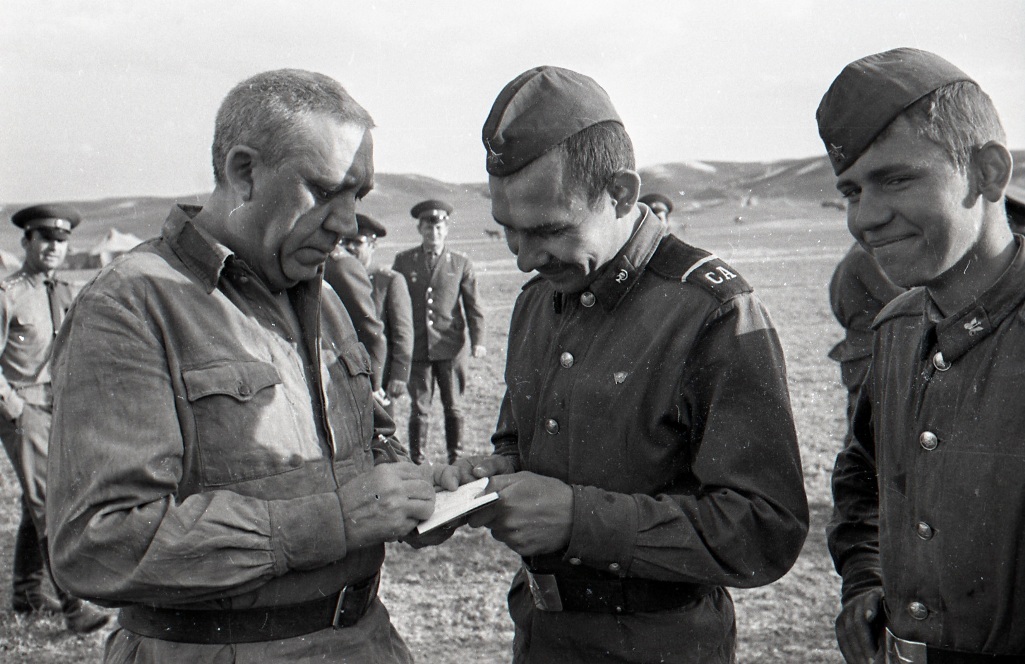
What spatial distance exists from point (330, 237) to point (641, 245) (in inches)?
31.9

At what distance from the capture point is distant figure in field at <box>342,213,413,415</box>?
25.7ft

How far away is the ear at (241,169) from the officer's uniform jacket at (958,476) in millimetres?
1582

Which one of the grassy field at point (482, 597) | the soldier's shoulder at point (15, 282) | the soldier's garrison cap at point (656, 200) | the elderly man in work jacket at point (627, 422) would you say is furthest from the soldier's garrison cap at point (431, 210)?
the elderly man in work jacket at point (627, 422)

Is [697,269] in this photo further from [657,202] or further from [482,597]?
[657,202]

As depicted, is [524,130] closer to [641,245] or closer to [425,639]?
[641,245]

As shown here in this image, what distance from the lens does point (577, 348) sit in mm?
2289

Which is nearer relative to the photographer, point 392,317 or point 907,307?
point 907,307

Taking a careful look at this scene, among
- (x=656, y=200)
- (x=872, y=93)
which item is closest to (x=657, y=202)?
(x=656, y=200)

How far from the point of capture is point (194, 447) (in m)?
1.89

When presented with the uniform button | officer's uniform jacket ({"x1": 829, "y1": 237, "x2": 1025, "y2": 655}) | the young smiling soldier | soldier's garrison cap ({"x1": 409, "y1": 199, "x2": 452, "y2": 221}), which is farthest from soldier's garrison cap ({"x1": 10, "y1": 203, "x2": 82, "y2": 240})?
the uniform button

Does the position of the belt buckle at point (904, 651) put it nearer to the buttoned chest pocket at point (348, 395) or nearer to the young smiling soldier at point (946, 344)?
the young smiling soldier at point (946, 344)

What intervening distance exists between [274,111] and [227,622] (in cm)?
118

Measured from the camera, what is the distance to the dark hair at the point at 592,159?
2.11 metres

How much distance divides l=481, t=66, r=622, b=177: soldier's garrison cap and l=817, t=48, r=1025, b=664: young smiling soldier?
1.89 ft
